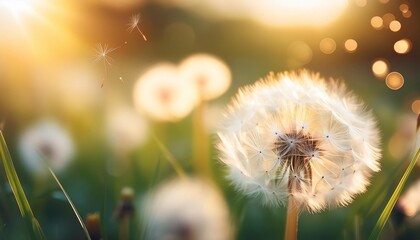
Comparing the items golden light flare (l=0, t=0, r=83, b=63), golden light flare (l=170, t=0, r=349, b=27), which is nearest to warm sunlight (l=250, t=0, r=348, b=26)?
golden light flare (l=170, t=0, r=349, b=27)

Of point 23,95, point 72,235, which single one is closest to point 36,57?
point 23,95

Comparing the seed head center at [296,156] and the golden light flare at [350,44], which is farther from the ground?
the seed head center at [296,156]

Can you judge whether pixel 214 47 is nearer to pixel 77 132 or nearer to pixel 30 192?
pixel 77 132

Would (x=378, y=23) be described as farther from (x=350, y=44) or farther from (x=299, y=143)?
(x=350, y=44)

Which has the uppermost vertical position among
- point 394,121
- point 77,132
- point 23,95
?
point 23,95

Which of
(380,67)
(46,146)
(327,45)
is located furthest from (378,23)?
(327,45)

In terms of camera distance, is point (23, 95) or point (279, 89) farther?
point (23, 95)

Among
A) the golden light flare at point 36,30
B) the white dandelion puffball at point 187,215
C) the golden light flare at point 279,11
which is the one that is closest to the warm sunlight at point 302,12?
the golden light flare at point 279,11

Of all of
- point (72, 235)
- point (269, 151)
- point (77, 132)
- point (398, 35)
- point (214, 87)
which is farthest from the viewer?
point (398, 35)

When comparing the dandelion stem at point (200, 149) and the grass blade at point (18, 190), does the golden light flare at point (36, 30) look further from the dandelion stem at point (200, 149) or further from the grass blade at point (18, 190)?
the grass blade at point (18, 190)
